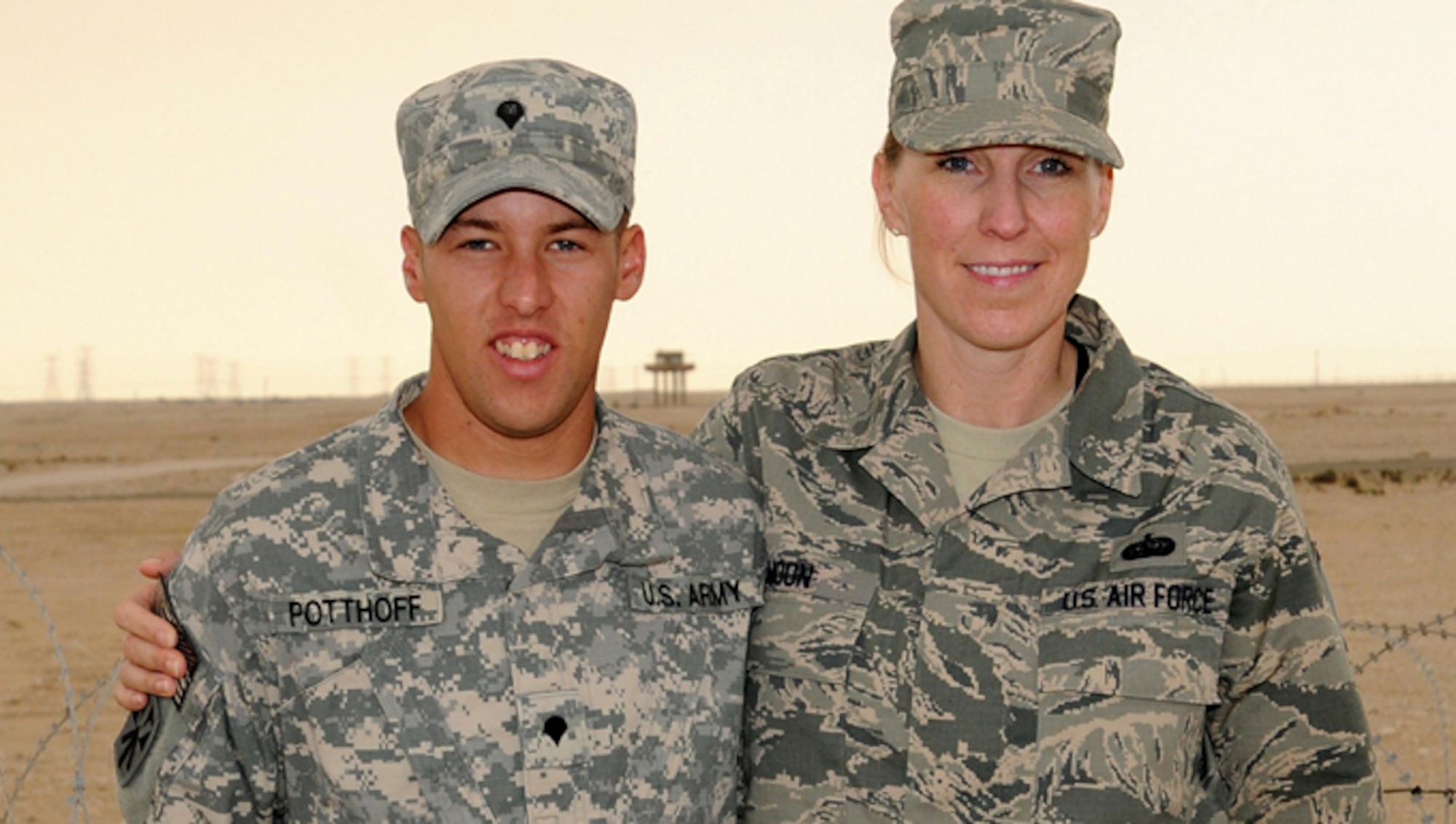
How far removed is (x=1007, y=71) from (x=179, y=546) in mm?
19458

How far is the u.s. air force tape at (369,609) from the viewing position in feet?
9.47

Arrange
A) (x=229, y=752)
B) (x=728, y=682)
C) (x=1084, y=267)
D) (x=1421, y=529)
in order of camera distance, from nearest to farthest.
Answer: (x=229, y=752)
(x=728, y=682)
(x=1084, y=267)
(x=1421, y=529)

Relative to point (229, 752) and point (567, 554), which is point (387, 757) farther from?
point (567, 554)

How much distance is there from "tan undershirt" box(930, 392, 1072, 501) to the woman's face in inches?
8.1

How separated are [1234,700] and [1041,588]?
0.57 metres

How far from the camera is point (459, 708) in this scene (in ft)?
9.50

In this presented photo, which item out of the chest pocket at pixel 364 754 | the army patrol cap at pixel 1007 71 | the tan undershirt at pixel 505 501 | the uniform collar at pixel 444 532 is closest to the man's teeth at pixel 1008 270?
the army patrol cap at pixel 1007 71

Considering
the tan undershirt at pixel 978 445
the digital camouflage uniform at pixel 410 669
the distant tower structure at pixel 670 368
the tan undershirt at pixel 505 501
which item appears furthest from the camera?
the distant tower structure at pixel 670 368

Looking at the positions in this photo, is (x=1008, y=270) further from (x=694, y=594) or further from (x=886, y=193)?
(x=694, y=594)

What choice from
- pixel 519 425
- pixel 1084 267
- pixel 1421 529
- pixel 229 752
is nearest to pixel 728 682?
pixel 519 425

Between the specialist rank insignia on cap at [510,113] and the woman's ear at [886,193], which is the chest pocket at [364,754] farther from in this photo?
the woman's ear at [886,193]

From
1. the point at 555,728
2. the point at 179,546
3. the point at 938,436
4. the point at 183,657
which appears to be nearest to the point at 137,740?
the point at 183,657

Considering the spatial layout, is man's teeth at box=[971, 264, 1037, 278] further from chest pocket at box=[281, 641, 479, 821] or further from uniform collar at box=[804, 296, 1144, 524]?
chest pocket at box=[281, 641, 479, 821]

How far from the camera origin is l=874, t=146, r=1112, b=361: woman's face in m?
3.25
